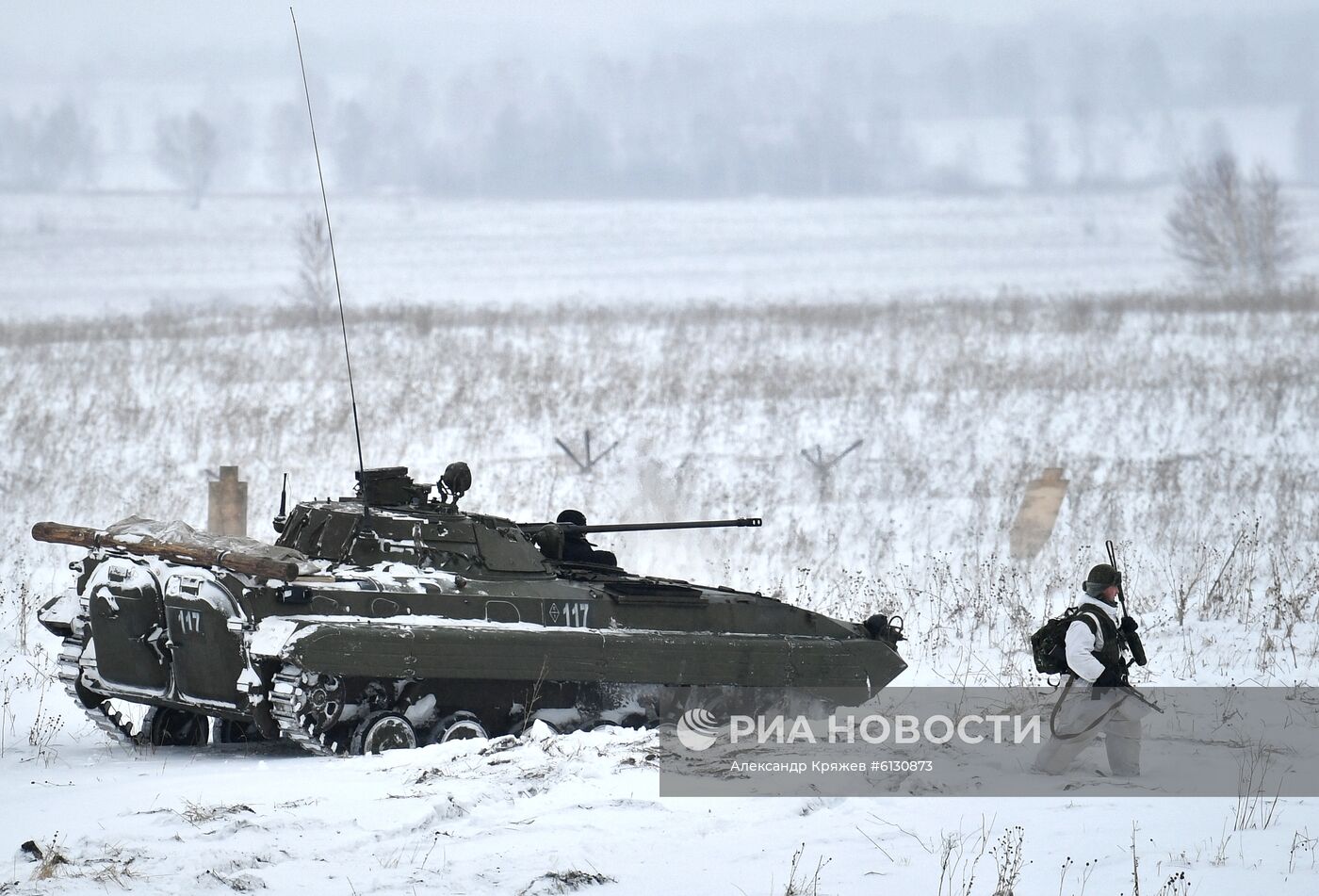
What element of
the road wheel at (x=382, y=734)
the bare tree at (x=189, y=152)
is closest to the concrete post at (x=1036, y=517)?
the road wheel at (x=382, y=734)

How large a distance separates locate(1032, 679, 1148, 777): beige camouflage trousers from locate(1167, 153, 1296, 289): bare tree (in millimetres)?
44420

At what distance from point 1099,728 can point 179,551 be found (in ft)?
18.2

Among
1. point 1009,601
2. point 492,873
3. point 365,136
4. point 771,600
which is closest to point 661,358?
point 1009,601

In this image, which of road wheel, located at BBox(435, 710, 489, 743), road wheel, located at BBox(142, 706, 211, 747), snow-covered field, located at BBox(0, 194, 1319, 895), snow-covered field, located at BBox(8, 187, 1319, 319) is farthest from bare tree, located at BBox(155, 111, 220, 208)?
road wheel, located at BBox(435, 710, 489, 743)

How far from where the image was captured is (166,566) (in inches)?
388

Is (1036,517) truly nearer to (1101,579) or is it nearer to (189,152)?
(1101,579)

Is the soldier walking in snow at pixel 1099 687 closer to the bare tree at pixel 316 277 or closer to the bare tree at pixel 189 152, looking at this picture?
the bare tree at pixel 316 277

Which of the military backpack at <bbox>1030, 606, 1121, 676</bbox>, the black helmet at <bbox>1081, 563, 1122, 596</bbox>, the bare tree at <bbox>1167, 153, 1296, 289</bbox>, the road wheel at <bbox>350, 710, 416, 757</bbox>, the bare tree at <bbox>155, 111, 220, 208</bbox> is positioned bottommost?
the road wheel at <bbox>350, 710, 416, 757</bbox>

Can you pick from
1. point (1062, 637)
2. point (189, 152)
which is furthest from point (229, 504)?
point (189, 152)

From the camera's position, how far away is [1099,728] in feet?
30.3

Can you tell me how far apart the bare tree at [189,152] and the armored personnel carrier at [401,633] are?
78069 mm

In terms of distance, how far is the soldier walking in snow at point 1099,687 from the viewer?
908 centimetres

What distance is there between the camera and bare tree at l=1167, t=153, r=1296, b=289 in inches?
2056

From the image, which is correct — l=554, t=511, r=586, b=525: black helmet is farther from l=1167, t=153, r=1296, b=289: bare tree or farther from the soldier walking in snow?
l=1167, t=153, r=1296, b=289: bare tree
